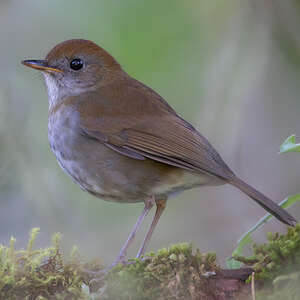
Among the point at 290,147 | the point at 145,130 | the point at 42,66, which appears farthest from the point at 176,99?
the point at 290,147

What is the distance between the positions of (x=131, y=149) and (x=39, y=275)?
63.8 inches

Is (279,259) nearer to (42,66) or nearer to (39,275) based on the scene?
(39,275)

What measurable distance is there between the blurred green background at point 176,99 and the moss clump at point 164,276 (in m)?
2.92

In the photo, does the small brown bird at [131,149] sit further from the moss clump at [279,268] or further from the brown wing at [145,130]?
the moss clump at [279,268]

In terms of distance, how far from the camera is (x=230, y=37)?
6270 mm

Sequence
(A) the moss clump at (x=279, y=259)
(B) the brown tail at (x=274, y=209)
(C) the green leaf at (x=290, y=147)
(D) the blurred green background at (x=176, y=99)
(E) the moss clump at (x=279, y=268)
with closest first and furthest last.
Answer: (E) the moss clump at (x=279, y=268), (A) the moss clump at (x=279, y=259), (C) the green leaf at (x=290, y=147), (B) the brown tail at (x=274, y=209), (D) the blurred green background at (x=176, y=99)

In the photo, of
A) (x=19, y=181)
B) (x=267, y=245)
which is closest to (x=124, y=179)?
(x=267, y=245)

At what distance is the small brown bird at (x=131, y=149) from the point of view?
4.14 meters

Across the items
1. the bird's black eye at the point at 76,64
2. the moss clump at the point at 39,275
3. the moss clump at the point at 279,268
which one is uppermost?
the bird's black eye at the point at 76,64

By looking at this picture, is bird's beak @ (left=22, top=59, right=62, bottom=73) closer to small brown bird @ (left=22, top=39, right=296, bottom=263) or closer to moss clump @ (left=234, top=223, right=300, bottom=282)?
small brown bird @ (left=22, top=39, right=296, bottom=263)

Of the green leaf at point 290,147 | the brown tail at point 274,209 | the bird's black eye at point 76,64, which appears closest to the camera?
the green leaf at point 290,147

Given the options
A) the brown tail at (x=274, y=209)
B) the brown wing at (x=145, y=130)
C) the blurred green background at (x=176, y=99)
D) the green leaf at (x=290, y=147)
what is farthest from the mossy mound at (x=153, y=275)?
the blurred green background at (x=176, y=99)

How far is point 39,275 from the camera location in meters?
2.86

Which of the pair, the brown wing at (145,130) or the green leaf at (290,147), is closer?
the green leaf at (290,147)
